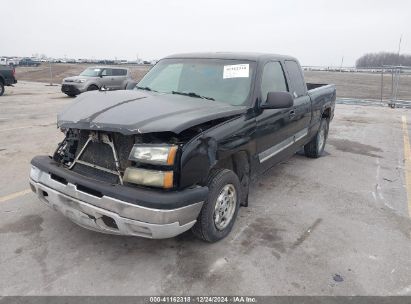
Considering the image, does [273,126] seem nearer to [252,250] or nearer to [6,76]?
[252,250]

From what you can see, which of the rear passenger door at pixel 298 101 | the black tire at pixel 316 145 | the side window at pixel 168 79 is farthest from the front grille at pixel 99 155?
the black tire at pixel 316 145

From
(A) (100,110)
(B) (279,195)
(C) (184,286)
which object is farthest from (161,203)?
(B) (279,195)

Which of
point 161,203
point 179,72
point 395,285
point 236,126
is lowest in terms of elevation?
A: point 395,285

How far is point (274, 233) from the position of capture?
362cm

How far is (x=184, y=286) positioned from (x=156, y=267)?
14.1 inches

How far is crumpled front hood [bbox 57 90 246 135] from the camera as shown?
275 centimetres

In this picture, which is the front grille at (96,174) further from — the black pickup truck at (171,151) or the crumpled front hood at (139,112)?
the crumpled front hood at (139,112)

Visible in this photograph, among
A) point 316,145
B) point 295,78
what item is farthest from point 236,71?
point 316,145

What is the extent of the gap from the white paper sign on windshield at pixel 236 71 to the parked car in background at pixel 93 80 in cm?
1200

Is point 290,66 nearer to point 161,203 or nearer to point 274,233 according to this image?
point 274,233

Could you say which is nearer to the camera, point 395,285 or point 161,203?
point 161,203

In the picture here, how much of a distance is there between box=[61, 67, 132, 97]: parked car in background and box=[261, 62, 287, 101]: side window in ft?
38.3

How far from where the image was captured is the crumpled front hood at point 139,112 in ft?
9.01

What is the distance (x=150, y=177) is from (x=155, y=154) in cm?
18
